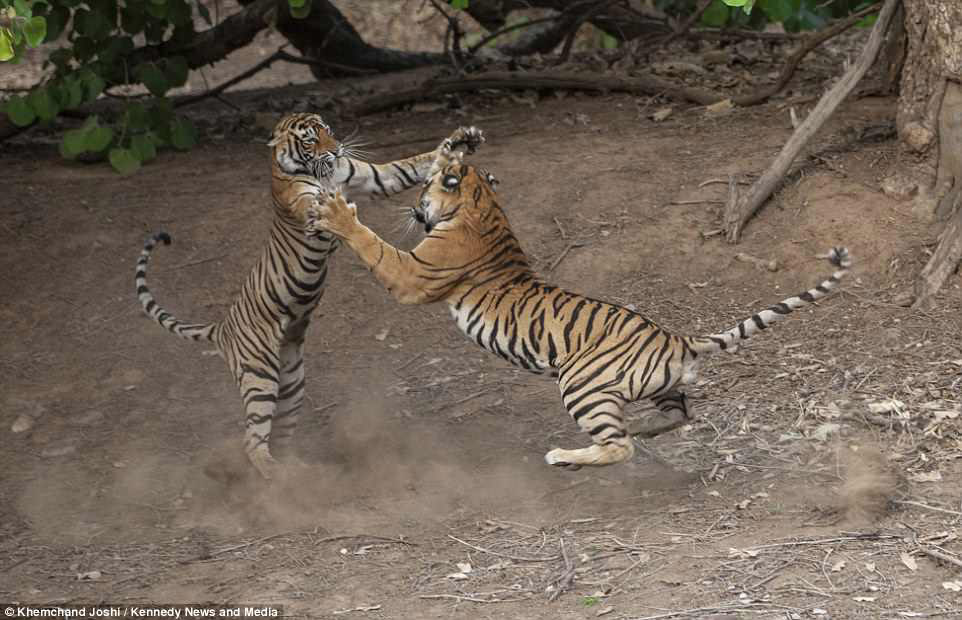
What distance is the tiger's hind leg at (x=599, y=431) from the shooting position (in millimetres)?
4746

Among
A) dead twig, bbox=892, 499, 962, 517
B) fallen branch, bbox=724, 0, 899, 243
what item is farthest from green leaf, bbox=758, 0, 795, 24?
dead twig, bbox=892, 499, 962, 517

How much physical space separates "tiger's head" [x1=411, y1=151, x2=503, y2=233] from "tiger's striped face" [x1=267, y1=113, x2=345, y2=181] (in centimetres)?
47

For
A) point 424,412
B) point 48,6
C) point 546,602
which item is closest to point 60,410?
point 424,412

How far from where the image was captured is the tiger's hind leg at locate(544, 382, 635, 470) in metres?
4.75

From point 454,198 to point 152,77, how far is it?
4060 mm

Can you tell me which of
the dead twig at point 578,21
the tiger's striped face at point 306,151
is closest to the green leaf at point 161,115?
the dead twig at point 578,21

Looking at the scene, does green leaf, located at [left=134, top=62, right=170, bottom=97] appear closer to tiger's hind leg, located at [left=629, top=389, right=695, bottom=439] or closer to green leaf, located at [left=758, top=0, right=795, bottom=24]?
green leaf, located at [left=758, top=0, right=795, bottom=24]

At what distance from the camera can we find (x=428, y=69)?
10727 millimetres

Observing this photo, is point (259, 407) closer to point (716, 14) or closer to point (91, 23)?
point (91, 23)

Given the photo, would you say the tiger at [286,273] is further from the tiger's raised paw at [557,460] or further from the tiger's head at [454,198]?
the tiger's raised paw at [557,460]

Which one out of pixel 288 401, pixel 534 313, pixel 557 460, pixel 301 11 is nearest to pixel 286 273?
pixel 288 401

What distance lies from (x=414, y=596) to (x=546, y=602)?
20.1 inches

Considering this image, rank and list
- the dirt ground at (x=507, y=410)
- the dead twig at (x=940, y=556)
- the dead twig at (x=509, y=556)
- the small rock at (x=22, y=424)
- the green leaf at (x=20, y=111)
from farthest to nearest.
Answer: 1. the green leaf at (x=20, y=111)
2. the small rock at (x=22, y=424)
3. the dead twig at (x=509, y=556)
4. the dirt ground at (x=507, y=410)
5. the dead twig at (x=940, y=556)

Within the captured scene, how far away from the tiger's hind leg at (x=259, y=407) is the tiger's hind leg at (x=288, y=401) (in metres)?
0.24
